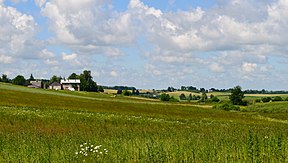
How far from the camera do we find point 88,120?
38.7 meters

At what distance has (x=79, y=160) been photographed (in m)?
13.2

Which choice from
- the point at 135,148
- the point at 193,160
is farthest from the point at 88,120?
the point at 193,160

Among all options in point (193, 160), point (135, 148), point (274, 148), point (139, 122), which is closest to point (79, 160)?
point (135, 148)

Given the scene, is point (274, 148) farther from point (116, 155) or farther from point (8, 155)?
point (8, 155)

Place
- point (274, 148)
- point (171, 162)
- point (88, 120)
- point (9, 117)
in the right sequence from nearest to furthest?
point (171, 162) → point (274, 148) → point (9, 117) → point (88, 120)

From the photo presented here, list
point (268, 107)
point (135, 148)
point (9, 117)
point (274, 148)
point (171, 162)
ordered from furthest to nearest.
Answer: point (268, 107)
point (9, 117)
point (135, 148)
point (274, 148)
point (171, 162)

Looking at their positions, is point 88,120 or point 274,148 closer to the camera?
point 274,148

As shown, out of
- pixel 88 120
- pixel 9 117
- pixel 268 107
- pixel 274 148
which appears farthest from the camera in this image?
pixel 268 107

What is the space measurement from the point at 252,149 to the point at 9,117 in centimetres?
2694

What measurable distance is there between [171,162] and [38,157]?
3.84 metres

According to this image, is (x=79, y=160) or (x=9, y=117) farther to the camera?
(x=9, y=117)

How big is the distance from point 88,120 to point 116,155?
82.6 feet

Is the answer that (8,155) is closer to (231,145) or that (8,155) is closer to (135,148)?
(135,148)

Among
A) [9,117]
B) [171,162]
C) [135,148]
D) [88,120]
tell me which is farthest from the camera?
[88,120]
